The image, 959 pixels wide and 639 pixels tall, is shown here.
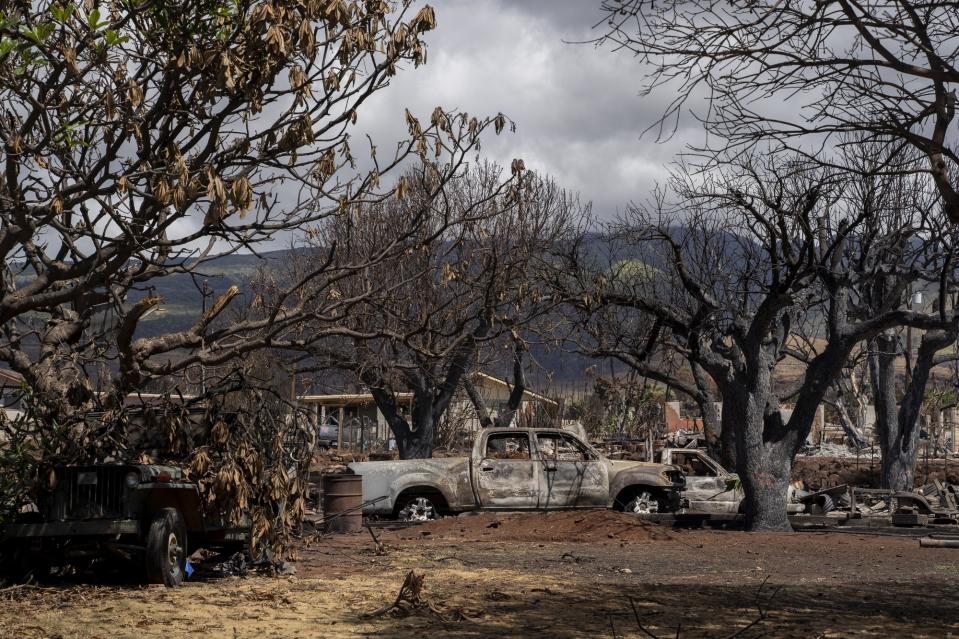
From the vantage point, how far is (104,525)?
10.9 m

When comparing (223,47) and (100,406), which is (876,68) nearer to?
(223,47)

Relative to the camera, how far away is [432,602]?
9641 mm

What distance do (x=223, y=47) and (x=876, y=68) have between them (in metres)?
5.22

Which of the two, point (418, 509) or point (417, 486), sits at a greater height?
point (417, 486)

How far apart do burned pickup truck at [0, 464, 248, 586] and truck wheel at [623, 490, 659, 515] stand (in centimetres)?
947

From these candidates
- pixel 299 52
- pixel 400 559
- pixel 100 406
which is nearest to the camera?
pixel 299 52

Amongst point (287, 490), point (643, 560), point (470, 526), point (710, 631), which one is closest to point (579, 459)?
point (470, 526)

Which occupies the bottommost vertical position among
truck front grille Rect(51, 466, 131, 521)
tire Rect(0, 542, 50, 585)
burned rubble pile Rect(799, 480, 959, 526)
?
tire Rect(0, 542, 50, 585)

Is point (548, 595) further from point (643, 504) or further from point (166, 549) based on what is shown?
point (643, 504)

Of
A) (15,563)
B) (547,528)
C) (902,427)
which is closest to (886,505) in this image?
(902,427)

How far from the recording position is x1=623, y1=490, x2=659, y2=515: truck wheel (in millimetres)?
19156

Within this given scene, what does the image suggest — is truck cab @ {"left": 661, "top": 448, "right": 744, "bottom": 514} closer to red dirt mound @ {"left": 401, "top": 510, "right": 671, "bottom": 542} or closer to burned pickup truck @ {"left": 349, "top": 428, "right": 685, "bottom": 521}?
burned pickup truck @ {"left": 349, "top": 428, "right": 685, "bottom": 521}

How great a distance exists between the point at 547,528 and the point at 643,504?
2.69 m

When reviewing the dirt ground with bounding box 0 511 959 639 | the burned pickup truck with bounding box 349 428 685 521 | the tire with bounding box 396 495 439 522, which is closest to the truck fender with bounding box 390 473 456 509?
the burned pickup truck with bounding box 349 428 685 521
